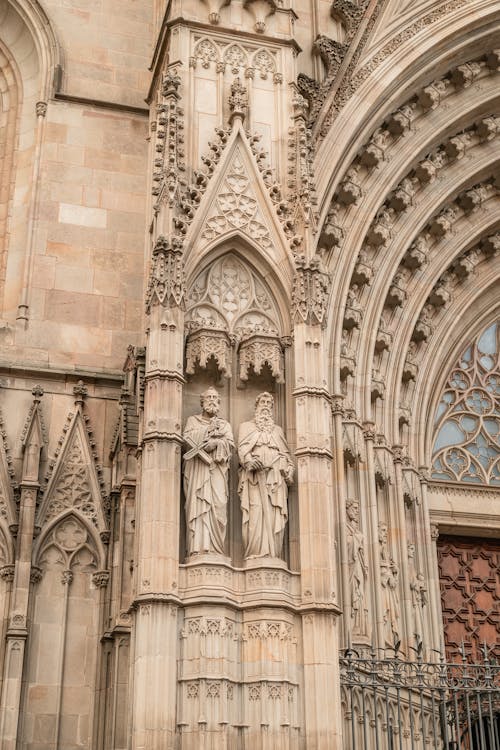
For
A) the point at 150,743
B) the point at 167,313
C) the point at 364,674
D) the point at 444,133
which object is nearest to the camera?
the point at 150,743

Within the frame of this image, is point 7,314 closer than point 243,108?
No

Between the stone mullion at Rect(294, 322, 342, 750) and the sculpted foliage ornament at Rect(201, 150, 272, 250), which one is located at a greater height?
the sculpted foliage ornament at Rect(201, 150, 272, 250)

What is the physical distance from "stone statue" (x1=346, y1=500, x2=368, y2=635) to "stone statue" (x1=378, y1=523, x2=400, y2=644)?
1.31 feet

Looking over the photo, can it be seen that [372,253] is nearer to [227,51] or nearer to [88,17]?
[227,51]

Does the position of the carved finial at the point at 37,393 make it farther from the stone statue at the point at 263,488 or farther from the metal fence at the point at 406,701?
the metal fence at the point at 406,701

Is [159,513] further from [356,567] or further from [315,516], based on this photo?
[356,567]

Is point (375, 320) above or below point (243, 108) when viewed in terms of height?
below

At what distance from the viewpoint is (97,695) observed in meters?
11.8

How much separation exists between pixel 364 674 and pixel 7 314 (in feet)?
18.7

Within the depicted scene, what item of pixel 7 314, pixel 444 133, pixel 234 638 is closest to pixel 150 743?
pixel 234 638

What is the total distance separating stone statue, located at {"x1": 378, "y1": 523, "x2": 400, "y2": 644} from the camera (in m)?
12.9

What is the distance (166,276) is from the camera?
11.2 metres

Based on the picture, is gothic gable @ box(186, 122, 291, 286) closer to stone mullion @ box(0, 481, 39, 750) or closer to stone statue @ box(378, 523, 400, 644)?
stone mullion @ box(0, 481, 39, 750)

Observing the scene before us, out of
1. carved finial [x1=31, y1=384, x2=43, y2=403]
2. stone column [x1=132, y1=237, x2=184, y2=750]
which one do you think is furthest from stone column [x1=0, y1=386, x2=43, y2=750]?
stone column [x1=132, y1=237, x2=184, y2=750]
